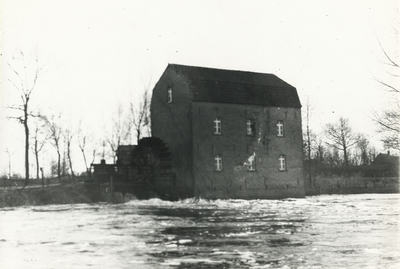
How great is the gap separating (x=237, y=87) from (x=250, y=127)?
2951mm

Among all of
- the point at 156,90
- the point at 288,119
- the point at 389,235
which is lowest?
the point at 389,235

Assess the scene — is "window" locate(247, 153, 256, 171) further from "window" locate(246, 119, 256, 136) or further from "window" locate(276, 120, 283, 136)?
"window" locate(276, 120, 283, 136)

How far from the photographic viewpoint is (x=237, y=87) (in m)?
34.5

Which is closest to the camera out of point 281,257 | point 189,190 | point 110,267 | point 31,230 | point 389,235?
point 110,267

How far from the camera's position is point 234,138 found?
111 feet

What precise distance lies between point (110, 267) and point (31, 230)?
735 centimetres

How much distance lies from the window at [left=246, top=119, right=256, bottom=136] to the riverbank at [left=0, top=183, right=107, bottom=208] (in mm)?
10927

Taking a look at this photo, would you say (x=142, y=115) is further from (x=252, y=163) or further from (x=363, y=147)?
(x=363, y=147)

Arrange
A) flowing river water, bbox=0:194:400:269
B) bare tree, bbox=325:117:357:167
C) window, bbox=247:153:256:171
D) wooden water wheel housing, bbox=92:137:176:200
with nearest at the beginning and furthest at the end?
flowing river water, bbox=0:194:400:269
wooden water wheel housing, bbox=92:137:176:200
window, bbox=247:153:256:171
bare tree, bbox=325:117:357:167

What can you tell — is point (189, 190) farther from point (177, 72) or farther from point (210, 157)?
point (177, 72)

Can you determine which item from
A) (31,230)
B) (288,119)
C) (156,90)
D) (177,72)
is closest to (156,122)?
(156,90)

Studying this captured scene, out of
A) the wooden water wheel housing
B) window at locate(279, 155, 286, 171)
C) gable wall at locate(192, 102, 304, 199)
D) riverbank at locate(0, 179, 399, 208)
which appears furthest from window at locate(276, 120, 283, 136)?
riverbank at locate(0, 179, 399, 208)

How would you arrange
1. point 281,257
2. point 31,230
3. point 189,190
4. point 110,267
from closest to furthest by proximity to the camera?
point 110,267, point 281,257, point 31,230, point 189,190

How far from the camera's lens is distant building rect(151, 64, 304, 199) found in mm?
32559
